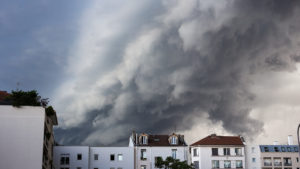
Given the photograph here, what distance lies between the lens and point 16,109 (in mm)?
60781

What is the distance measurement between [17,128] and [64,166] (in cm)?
3492

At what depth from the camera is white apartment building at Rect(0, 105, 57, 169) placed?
2313 inches

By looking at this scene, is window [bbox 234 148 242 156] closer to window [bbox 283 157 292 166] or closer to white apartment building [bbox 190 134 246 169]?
white apartment building [bbox 190 134 246 169]

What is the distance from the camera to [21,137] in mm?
60000

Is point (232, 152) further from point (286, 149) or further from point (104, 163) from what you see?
point (104, 163)

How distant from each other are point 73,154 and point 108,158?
8399 millimetres

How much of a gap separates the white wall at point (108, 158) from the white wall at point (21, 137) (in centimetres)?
3620

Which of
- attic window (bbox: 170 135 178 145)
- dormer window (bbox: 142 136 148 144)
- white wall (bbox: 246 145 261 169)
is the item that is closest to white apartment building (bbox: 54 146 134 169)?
dormer window (bbox: 142 136 148 144)

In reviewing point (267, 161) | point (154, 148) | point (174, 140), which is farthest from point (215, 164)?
point (154, 148)

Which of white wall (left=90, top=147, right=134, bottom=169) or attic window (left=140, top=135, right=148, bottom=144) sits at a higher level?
attic window (left=140, top=135, right=148, bottom=144)

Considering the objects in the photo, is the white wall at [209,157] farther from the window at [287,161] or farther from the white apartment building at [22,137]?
the white apartment building at [22,137]

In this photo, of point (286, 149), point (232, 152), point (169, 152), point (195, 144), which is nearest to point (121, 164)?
point (169, 152)

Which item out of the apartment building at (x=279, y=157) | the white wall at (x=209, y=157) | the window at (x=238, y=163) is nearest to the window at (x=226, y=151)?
the white wall at (x=209, y=157)

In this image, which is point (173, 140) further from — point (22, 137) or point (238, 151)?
point (22, 137)
